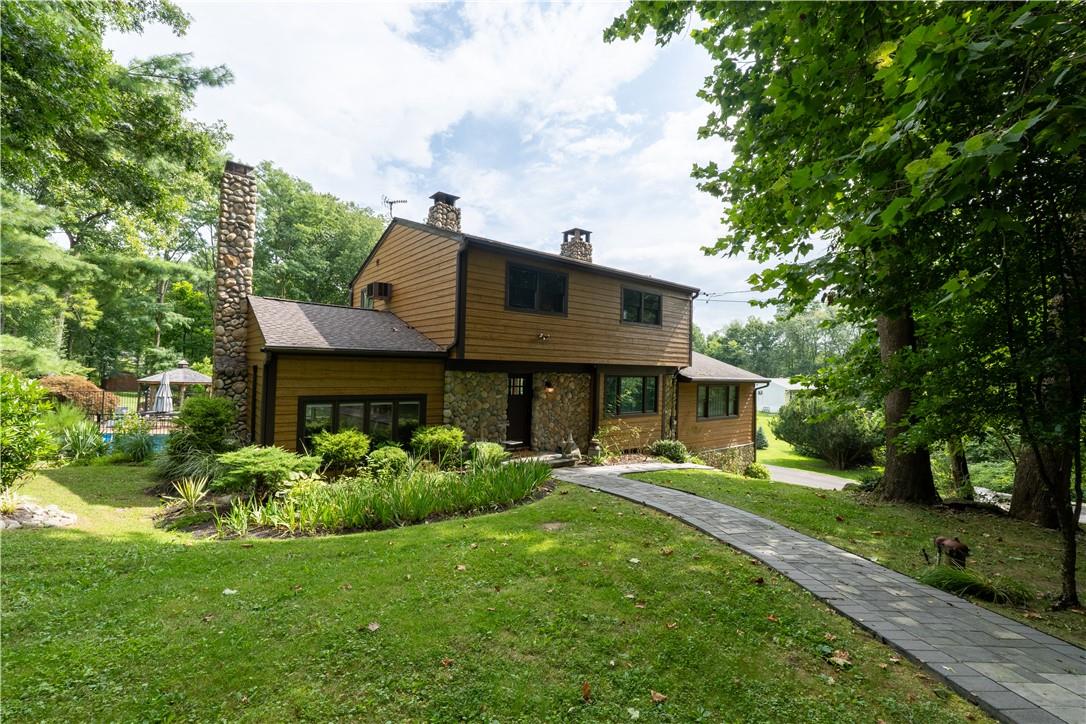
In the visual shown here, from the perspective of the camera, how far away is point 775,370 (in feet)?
181

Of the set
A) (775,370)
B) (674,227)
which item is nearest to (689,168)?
(674,227)

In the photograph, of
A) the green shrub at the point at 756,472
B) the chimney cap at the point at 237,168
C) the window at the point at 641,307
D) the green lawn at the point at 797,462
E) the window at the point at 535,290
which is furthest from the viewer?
the green lawn at the point at 797,462

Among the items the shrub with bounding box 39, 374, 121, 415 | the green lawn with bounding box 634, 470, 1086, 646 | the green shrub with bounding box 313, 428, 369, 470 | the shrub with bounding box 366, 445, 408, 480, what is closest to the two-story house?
the green shrub with bounding box 313, 428, 369, 470

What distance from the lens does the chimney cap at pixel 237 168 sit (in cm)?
990

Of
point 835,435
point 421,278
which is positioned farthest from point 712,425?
point 421,278

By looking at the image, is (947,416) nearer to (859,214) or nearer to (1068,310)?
(1068,310)

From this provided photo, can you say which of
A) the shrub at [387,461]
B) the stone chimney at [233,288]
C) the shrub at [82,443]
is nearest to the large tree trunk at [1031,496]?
the shrub at [387,461]

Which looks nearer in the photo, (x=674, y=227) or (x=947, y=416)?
(x=947, y=416)

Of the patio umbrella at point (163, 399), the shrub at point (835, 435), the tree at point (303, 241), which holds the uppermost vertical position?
the tree at point (303, 241)

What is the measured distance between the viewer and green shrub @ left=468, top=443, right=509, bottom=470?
831 cm

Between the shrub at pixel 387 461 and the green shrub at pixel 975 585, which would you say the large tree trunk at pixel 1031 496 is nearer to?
the green shrub at pixel 975 585

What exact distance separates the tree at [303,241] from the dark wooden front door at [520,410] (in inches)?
672

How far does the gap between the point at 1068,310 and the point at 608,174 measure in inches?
402

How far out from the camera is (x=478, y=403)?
11.1m
